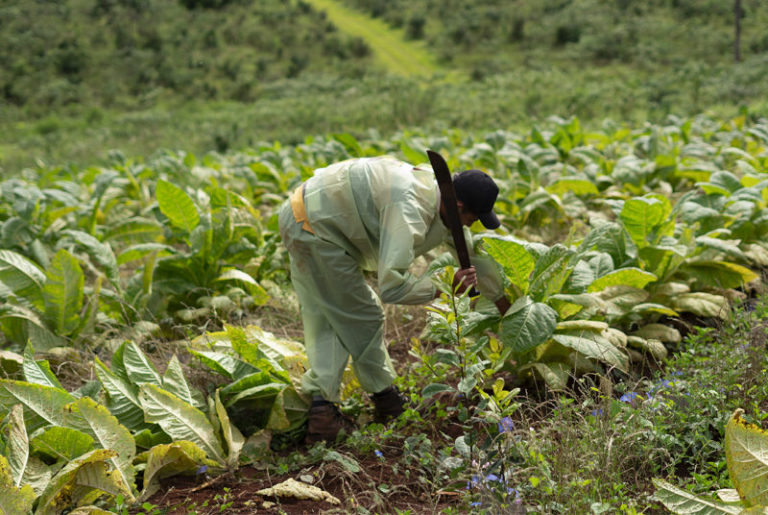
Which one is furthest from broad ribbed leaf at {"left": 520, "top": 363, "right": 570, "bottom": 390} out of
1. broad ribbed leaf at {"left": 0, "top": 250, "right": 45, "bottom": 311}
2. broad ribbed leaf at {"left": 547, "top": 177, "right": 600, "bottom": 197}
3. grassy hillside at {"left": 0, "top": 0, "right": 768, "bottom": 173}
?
grassy hillside at {"left": 0, "top": 0, "right": 768, "bottom": 173}

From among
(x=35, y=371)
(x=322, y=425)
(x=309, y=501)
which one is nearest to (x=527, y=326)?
(x=322, y=425)

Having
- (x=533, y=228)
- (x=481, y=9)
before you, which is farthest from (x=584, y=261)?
(x=481, y=9)

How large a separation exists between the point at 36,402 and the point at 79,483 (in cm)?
42

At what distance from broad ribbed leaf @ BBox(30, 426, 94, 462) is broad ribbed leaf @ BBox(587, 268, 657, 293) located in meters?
2.32

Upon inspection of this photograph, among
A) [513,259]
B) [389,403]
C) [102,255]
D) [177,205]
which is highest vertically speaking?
[513,259]

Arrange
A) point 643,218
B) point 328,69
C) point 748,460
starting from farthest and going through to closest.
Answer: point 328,69
point 643,218
point 748,460

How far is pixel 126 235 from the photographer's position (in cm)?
494

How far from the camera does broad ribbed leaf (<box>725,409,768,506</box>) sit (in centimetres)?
180

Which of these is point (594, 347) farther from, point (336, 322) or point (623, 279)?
point (336, 322)

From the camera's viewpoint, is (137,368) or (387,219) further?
(137,368)

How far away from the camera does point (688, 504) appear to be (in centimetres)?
183

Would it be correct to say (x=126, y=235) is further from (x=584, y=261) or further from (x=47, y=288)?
(x=584, y=261)

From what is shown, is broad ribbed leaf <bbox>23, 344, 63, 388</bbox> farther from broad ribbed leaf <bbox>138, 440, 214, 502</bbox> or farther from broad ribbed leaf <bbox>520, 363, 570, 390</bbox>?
broad ribbed leaf <bbox>520, 363, 570, 390</bbox>

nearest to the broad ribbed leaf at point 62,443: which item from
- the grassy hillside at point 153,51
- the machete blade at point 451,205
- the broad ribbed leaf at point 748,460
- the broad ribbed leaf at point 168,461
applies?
the broad ribbed leaf at point 168,461
